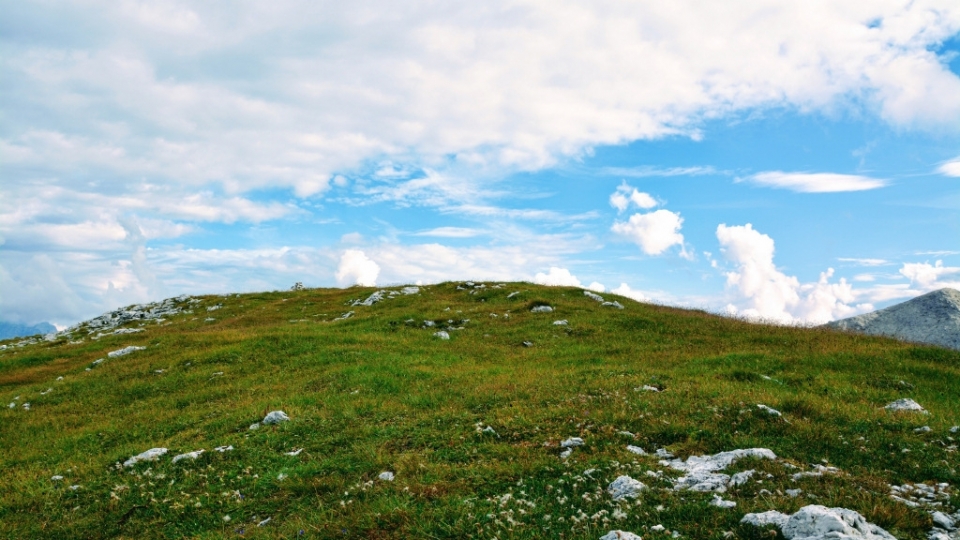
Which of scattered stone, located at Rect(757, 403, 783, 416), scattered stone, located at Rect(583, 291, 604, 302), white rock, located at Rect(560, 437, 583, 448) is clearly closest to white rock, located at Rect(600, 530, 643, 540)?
white rock, located at Rect(560, 437, 583, 448)

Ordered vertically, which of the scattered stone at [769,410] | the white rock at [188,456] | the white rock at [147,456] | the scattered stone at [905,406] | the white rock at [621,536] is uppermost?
the scattered stone at [905,406]

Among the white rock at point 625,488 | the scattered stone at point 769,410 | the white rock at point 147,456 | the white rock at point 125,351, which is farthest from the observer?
the white rock at point 125,351

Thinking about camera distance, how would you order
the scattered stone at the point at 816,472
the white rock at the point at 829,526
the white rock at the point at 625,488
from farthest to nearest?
1. the scattered stone at the point at 816,472
2. the white rock at the point at 625,488
3. the white rock at the point at 829,526

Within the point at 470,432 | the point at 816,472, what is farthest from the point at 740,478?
the point at 470,432

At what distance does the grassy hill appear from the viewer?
8680 mm

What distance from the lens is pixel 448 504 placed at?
901cm

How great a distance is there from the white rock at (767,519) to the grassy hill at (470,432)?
14 cm

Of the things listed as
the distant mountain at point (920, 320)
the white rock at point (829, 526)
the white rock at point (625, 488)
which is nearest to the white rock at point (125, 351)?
the white rock at point (625, 488)

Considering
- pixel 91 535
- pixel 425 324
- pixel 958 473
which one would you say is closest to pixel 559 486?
pixel 958 473

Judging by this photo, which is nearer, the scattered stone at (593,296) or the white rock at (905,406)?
the white rock at (905,406)

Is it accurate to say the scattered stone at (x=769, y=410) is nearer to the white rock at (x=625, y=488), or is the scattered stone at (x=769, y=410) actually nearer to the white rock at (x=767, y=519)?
the white rock at (x=625, y=488)

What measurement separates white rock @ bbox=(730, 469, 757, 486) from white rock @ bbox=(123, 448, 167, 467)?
14003 mm

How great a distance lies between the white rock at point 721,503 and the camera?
7840 millimetres

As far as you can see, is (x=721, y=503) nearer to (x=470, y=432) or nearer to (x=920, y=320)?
(x=470, y=432)
